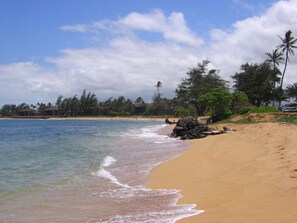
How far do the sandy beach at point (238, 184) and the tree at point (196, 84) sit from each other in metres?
67.8

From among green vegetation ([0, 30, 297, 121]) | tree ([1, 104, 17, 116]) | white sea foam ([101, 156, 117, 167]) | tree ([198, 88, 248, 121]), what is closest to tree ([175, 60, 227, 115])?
green vegetation ([0, 30, 297, 121])

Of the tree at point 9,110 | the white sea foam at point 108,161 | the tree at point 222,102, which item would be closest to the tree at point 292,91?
the tree at point 222,102

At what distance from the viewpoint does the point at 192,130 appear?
26.7m

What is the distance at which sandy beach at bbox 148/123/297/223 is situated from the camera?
5.79m

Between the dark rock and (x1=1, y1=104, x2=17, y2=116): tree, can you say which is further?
(x1=1, y1=104, x2=17, y2=116): tree

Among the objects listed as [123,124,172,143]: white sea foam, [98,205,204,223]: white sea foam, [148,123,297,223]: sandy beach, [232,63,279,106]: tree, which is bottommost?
[123,124,172,143]: white sea foam

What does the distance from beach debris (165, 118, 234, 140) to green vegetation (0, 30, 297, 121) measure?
36.3 ft

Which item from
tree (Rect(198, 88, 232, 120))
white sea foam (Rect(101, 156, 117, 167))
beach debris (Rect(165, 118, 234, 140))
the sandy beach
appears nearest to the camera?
the sandy beach

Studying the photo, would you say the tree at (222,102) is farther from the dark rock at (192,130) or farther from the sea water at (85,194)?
the sea water at (85,194)

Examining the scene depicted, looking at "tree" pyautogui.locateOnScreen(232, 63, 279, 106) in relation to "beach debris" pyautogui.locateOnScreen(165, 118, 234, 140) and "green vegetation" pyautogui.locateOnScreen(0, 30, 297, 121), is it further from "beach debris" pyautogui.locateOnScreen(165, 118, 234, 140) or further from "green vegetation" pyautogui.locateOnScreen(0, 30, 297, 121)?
"beach debris" pyautogui.locateOnScreen(165, 118, 234, 140)

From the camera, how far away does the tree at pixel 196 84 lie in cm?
8056

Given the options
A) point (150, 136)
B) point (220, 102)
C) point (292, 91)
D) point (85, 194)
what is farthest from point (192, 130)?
point (292, 91)

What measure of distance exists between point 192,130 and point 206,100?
49.1 feet

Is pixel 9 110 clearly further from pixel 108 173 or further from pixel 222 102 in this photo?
pixel 108 173
